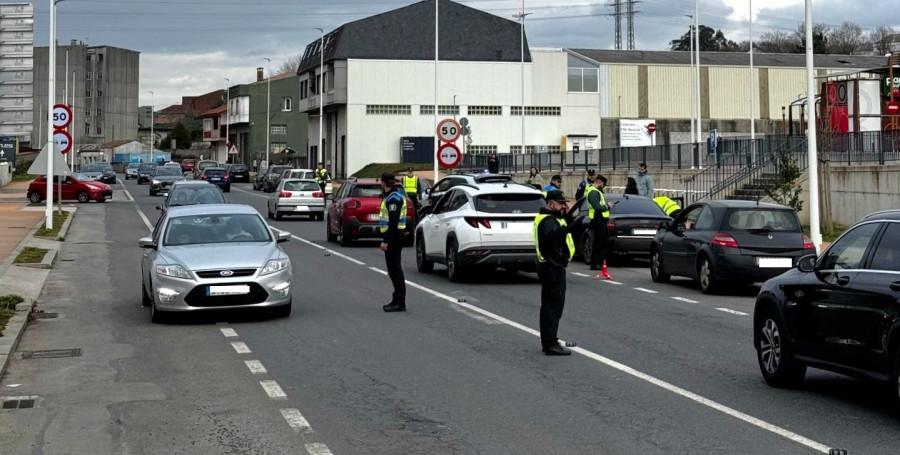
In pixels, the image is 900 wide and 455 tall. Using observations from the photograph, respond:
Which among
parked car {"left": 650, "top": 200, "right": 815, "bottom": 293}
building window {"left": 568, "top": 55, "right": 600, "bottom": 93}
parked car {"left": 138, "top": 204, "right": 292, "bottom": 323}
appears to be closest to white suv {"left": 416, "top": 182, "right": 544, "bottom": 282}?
parked car {"left": 650, "top": 200, "right": 815, "bottom": 293}

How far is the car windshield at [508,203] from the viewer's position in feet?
65.1

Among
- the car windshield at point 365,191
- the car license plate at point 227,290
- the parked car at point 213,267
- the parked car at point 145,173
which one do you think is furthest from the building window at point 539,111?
the car license plate at point 227,290

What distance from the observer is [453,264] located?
65.8 ft

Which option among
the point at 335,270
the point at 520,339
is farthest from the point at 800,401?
the point at 335,270

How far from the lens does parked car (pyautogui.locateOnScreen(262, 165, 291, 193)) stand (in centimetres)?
7075

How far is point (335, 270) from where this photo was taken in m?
22.6

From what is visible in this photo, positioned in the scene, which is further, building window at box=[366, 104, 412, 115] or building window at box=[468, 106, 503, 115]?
building window at box=[468, 106, 503, 115]

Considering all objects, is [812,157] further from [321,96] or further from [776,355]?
[321,96]

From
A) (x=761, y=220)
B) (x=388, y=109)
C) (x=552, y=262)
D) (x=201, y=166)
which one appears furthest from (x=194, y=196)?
(x=201, y=166)

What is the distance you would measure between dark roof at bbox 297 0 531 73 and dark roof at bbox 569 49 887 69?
7255 millimetres

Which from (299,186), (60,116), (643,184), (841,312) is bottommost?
(299,186)

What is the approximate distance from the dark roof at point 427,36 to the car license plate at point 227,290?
73902 millimetres

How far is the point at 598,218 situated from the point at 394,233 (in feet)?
23.3

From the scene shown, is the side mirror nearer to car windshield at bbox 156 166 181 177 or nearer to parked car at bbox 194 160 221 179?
car windshield at bbox 156 166 181 177
